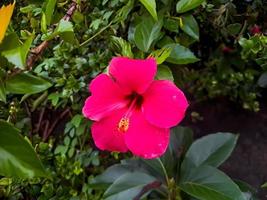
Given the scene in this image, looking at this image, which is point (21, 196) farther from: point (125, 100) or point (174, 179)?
point (125, 100)

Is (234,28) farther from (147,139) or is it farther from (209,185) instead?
(147,139)

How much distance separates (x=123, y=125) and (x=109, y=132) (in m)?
0.03

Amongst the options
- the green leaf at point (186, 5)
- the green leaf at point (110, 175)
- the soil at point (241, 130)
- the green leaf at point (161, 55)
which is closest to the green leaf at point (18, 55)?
the green leaf at point (161, 55)

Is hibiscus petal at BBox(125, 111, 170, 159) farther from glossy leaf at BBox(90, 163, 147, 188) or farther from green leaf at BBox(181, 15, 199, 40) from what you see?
A: glossy leaf at BBox(90, 163, 147, 188)

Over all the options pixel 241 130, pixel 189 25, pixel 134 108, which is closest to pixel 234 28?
pixel 189 25

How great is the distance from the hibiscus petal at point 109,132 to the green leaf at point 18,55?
20cm

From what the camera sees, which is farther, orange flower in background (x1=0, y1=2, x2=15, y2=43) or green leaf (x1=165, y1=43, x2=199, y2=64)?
green leaf (x1=165, y1=43, x2=199, y2=64)

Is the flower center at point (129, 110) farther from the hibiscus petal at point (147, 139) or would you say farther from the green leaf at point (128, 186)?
the green leaf at point (128, 186)

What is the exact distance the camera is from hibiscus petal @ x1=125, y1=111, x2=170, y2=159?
747 millimetres

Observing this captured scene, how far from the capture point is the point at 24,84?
0.73 metres

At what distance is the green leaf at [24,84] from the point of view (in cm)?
73

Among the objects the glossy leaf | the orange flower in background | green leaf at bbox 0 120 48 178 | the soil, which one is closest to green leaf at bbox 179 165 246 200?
the glossy leaf

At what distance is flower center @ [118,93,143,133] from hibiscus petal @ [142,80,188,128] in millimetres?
39

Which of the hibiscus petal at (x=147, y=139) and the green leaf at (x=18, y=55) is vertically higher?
the green leaf at (x=18, y=55)
